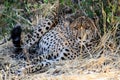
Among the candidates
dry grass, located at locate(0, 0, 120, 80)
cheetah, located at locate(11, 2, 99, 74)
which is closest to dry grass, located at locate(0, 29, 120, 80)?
dry grass, located at locate(0, 0, 120, 80)

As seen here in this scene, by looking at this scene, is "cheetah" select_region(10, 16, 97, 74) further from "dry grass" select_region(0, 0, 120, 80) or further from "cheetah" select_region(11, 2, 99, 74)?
"dry grass" select_region(0, 0, 120, 80)

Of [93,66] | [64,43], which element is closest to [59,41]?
[64,43]

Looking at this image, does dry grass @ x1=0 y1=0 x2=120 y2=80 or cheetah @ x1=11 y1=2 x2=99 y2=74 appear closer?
dry grass @ x1=0 y1=0 x2=120 y2=80

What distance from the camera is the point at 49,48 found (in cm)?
664

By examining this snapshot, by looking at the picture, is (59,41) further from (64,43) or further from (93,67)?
(93,67)

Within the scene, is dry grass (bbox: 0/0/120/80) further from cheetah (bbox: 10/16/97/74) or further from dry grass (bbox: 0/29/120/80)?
cheetah (bbox: 10/16/97/74)

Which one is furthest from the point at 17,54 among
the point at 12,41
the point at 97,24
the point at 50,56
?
the point at 97,24

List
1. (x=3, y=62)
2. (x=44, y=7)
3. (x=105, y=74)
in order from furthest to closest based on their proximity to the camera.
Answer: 1. (x=44, y=7)
2. (x=3, y=62)
3. (x=105, y=74)

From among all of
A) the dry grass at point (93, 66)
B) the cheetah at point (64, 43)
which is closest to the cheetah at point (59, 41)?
the cheetah at point (64, 43)

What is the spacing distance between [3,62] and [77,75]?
139cm

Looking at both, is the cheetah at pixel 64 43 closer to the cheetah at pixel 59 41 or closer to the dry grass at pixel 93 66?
the cheetah at pixel 59 41

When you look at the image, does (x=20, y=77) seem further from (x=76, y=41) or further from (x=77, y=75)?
(x=76, y=41)

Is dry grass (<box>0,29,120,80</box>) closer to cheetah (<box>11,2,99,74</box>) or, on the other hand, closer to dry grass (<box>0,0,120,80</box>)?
dry grass (<box>0,0,120,80</box>)

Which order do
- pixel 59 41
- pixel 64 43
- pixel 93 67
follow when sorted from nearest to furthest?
1. pixel 93 67
2. pixel 64 43
3. pixel 59 41
